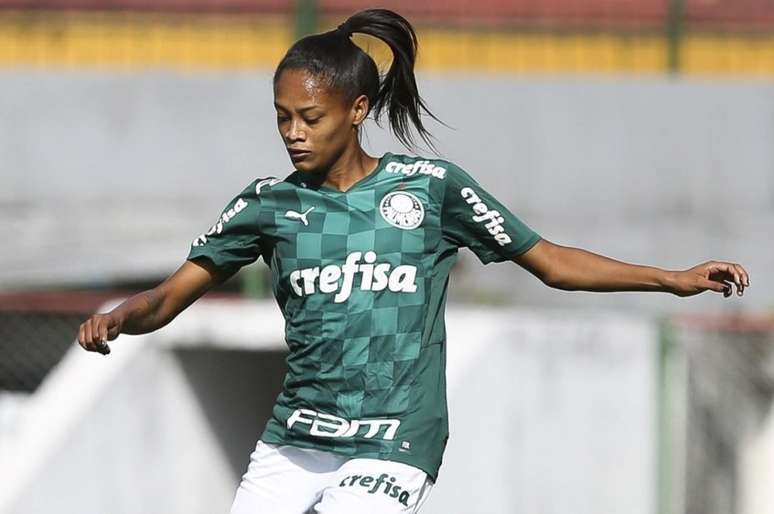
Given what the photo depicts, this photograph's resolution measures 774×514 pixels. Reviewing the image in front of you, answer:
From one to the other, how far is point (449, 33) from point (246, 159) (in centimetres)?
159

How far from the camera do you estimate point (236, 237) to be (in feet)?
14.1

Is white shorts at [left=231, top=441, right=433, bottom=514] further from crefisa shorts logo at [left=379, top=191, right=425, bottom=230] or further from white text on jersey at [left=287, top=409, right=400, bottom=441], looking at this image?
crefisa shorts logo at [left=379, top=191, right=425, bottom=230]

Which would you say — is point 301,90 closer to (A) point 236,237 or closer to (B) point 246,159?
(A) point 236,237

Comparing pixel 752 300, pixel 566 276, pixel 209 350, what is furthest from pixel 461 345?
pixel 566 276

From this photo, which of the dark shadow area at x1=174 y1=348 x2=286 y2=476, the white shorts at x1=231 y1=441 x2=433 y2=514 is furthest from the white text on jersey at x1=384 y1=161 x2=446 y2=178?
the dark shadow area at x1=174 y1=348 x2=286 y2=476

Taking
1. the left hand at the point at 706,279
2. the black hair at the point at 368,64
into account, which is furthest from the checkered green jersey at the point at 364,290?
the left hand at the point at 706,279

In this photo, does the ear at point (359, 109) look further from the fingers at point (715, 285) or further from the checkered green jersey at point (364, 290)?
the fingers at point (715, 285)

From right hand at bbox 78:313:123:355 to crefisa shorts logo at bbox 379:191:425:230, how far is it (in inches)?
31.3

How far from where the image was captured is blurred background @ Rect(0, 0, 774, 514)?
8812 mm

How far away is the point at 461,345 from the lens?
25.7 feet

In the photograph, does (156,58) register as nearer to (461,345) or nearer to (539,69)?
(539,69)

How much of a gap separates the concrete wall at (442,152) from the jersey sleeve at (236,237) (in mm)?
5336

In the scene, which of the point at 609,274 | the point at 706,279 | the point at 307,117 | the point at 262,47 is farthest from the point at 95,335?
the point at 262,47

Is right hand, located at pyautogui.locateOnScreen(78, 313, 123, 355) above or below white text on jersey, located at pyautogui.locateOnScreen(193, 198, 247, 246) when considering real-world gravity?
below
